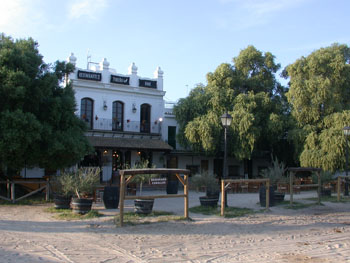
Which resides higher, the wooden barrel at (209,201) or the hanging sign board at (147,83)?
the hanging sign board at (147,83)

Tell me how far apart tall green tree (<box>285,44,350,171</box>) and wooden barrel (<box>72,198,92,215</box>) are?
17192 mm

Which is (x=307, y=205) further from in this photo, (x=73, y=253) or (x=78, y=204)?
(x=73, y=253)

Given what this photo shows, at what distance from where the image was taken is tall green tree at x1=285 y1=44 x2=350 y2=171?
81.6 ft

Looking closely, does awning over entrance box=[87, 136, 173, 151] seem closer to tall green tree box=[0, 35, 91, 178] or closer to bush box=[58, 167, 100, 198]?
tall green tree box=[0, 35, 91, 178]

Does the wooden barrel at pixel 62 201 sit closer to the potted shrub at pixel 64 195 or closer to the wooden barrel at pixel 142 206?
the potted shrub at pixel 64 195

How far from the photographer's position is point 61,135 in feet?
51.9

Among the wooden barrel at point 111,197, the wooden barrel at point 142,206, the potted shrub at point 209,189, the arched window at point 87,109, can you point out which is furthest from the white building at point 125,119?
the wooden barrel at point 142,206

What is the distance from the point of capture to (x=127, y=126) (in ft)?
91.2

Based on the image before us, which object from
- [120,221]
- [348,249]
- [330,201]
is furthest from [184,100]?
[348,249]

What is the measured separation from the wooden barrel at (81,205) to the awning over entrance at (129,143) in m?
11.9

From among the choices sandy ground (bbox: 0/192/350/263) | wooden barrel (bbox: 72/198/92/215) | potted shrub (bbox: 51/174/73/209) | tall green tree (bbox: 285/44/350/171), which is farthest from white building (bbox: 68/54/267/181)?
sandy ground (bbox: 0/192/350/263)

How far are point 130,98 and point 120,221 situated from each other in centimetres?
1828

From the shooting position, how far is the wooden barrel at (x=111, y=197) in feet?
47.2

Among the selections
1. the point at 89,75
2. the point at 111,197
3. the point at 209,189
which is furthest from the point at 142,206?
the point at 89,75
